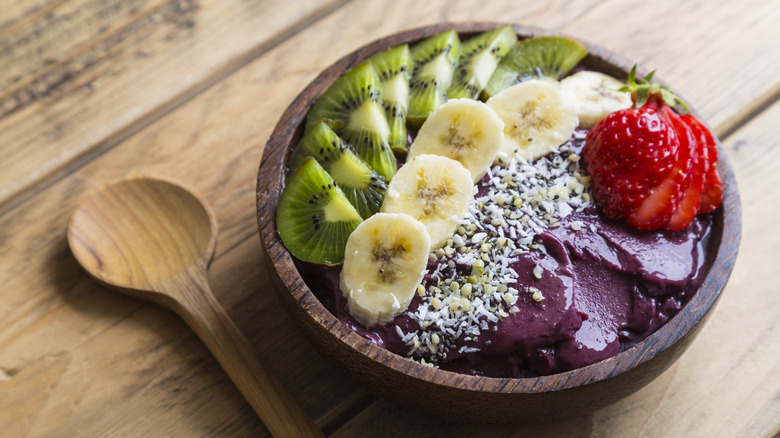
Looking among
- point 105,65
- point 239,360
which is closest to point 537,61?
point 239,360

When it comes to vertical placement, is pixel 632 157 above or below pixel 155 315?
above

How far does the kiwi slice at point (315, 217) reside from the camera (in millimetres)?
1644

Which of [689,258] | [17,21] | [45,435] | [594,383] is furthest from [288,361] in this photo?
[17,21]

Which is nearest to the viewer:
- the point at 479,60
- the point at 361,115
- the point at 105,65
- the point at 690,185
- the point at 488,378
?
the point at 488,378

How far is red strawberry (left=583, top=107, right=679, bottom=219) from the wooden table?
1.67 ft

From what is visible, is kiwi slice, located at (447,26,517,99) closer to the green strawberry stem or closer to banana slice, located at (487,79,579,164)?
banana slice, located at (487,79,579,164)

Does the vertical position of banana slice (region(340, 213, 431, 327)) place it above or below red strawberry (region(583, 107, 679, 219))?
below

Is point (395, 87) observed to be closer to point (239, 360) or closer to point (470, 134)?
point (470, 134)

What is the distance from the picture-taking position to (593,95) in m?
1.88

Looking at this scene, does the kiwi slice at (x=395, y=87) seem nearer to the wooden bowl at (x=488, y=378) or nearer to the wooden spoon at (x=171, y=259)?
the wooden bowl at (x=488, y=378)

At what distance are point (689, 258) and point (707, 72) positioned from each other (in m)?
0.96

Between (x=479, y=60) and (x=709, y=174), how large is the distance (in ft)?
2.04

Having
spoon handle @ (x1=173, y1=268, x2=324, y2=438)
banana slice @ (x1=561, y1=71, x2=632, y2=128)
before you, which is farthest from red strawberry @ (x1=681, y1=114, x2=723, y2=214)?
spoon handle @ (x1=173, y1=268, x2=324, y2=438)

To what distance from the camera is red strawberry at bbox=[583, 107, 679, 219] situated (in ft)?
5.42
